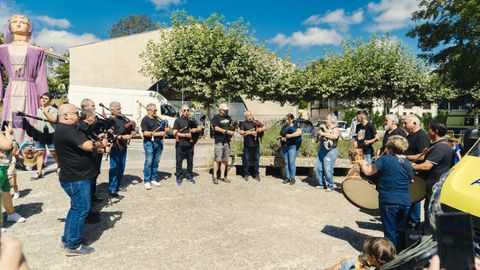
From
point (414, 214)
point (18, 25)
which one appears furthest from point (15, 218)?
point (414, 214)

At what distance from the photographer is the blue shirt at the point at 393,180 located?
4.05 metres

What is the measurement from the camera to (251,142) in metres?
8.23

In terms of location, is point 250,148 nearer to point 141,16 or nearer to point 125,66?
point 125,66

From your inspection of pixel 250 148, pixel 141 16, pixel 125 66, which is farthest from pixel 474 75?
pixel 141 16

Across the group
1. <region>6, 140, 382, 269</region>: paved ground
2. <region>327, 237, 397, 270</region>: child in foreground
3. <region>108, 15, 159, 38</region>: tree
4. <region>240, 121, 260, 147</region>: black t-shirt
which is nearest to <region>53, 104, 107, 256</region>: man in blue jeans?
<region>6, 140, 382, 269</region>: paved ground

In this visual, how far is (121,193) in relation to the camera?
6.73 m

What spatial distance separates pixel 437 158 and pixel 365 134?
10.0 feet

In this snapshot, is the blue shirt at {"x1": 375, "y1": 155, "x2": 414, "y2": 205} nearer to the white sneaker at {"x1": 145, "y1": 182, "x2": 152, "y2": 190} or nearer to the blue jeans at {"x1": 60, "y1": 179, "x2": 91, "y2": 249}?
the blue jeans at {"x1": 60, "y1": 179, "x2": 91, "y2": 249}

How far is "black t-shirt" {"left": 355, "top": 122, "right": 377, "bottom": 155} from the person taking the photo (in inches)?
294

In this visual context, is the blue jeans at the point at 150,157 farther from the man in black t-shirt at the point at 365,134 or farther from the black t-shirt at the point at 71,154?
the man in black t-shirt at the point at 365,134

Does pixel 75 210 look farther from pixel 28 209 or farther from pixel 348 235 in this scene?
pixel 348 235

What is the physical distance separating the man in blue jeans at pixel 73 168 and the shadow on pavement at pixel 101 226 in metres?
0.44

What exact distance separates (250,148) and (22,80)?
5276mm

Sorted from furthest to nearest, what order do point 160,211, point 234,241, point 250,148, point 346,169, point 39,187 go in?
point 346,169
point 250,148
point 39,187
point 160,211
point 234,241
